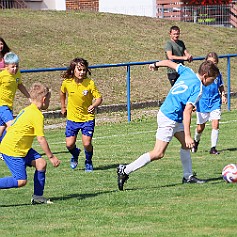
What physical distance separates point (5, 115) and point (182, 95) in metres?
3.86

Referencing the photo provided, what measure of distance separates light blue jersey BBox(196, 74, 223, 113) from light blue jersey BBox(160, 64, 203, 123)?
396 centimetres

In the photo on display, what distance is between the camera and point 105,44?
3092 centimetres

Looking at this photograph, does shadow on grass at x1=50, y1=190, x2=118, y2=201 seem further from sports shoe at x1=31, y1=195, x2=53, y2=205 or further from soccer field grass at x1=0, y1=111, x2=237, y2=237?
sports shoe at x1=31, y1=195, x2=53, y2=205

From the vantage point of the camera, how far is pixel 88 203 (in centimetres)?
955

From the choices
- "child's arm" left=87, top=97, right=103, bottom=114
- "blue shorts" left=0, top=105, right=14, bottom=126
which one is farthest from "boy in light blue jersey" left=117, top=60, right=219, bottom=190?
"blue shorts" left=0, top=105, right=14, bottom=126

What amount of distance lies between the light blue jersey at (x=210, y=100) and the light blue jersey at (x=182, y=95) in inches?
156

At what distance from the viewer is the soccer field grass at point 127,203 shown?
809 centimetres

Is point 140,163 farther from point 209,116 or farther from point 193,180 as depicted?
point 209,116

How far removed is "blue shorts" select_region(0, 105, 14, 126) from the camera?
1288 centimetres

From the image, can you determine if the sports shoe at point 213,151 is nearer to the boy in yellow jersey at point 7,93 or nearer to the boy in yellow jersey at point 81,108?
the boy in yellow jersey at point 81,108

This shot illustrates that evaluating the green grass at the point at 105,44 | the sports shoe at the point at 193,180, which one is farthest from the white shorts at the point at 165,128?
the green grass at the point at 105,44

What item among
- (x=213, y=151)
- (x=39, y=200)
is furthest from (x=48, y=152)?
(x=213, y=151)

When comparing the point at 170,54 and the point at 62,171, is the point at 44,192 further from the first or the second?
the point at 170,54

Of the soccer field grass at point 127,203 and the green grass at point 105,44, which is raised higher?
the green grass at point 105,44
